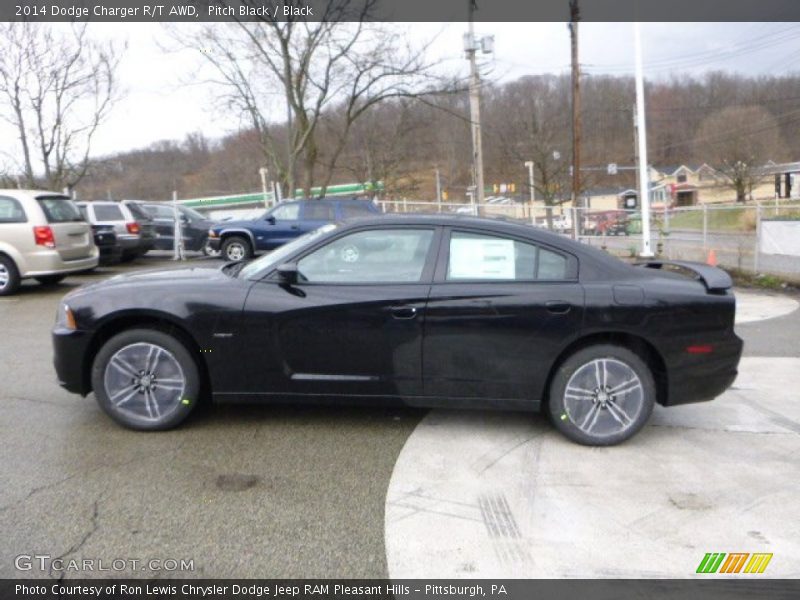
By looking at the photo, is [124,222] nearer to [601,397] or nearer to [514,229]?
[514,229]

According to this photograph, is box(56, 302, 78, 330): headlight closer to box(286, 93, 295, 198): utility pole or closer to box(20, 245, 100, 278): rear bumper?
box(20, 245, 100, 278): rear bumper

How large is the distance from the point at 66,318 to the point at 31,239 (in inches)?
261

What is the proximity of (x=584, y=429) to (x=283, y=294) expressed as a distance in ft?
7.24

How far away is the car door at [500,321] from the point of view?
3.74m

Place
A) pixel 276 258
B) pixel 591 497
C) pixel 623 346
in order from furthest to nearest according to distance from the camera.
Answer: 1. pixel 276 258
2. pixel 623 346
3. pixel 591 497

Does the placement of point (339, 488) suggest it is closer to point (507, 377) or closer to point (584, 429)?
point (507, 377)

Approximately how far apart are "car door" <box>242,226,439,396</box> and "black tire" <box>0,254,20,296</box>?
776cm

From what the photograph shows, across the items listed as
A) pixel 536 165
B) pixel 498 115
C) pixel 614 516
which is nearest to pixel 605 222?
pixel 498 115

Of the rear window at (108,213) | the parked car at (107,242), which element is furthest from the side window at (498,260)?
the rear window at (108,213)

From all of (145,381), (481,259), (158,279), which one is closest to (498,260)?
(481,259)

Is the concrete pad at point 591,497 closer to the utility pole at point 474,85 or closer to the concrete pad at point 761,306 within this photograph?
the concrete pad at point 761,306

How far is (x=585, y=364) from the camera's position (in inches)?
149

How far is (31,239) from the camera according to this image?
9.38 m

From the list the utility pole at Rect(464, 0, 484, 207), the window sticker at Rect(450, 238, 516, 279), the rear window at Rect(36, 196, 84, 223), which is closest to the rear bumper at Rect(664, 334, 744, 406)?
the window sticker at Rect(450, 238, 516, 279)
